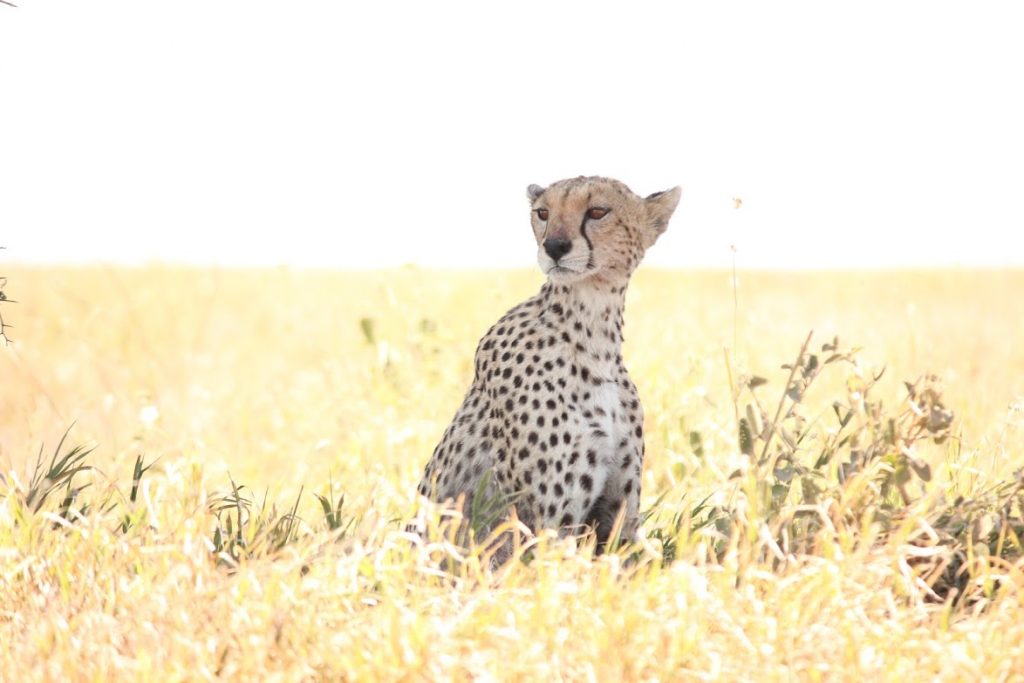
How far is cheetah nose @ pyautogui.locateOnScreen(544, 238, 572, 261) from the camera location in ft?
12.1

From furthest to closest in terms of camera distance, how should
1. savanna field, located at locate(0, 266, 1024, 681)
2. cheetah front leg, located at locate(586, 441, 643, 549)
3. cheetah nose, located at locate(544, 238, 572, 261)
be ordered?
cheetah front leg, located at locate(586, 441, 643, 549), cheetah nose, located at locate(544, 238, 572, 261), savanna field, located at locate(0, 266, 1024, 681)

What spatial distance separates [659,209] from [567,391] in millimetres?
703

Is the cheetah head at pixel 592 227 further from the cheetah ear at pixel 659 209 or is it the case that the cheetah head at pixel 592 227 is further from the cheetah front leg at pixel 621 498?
the cheetah front leg at pixel 621 498

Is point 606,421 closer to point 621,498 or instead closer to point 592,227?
point 621,498

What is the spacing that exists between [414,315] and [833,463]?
3640 mm

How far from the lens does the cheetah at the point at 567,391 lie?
12.2 feet

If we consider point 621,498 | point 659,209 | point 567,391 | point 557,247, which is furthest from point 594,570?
point 659,209

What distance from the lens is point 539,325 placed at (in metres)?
3.92

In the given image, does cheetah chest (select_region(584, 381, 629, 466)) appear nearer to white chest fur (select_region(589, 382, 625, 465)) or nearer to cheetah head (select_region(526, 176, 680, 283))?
white chest fur (select_region(589, 382, 625, 465))

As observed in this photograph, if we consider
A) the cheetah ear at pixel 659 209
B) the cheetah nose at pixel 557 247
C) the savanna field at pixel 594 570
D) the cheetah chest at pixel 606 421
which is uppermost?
the cheetah ear at pixel 659 209

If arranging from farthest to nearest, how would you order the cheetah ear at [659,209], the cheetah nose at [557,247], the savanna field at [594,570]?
the cheetah ear at [659,209] < the cheetah nose at [557,247] < the savanna field at [594,570]

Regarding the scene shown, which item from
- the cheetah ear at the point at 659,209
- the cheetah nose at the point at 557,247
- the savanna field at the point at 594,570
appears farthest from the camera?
the cheetah ear at the point at 659,209

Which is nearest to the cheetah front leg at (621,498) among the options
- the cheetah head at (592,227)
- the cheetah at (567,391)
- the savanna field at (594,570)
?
the cheetah at (567,391)

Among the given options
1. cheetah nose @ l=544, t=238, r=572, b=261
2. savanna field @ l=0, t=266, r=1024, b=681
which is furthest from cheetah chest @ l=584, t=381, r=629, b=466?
cheetah nose @ l=544, t=238, r=572, b=261
